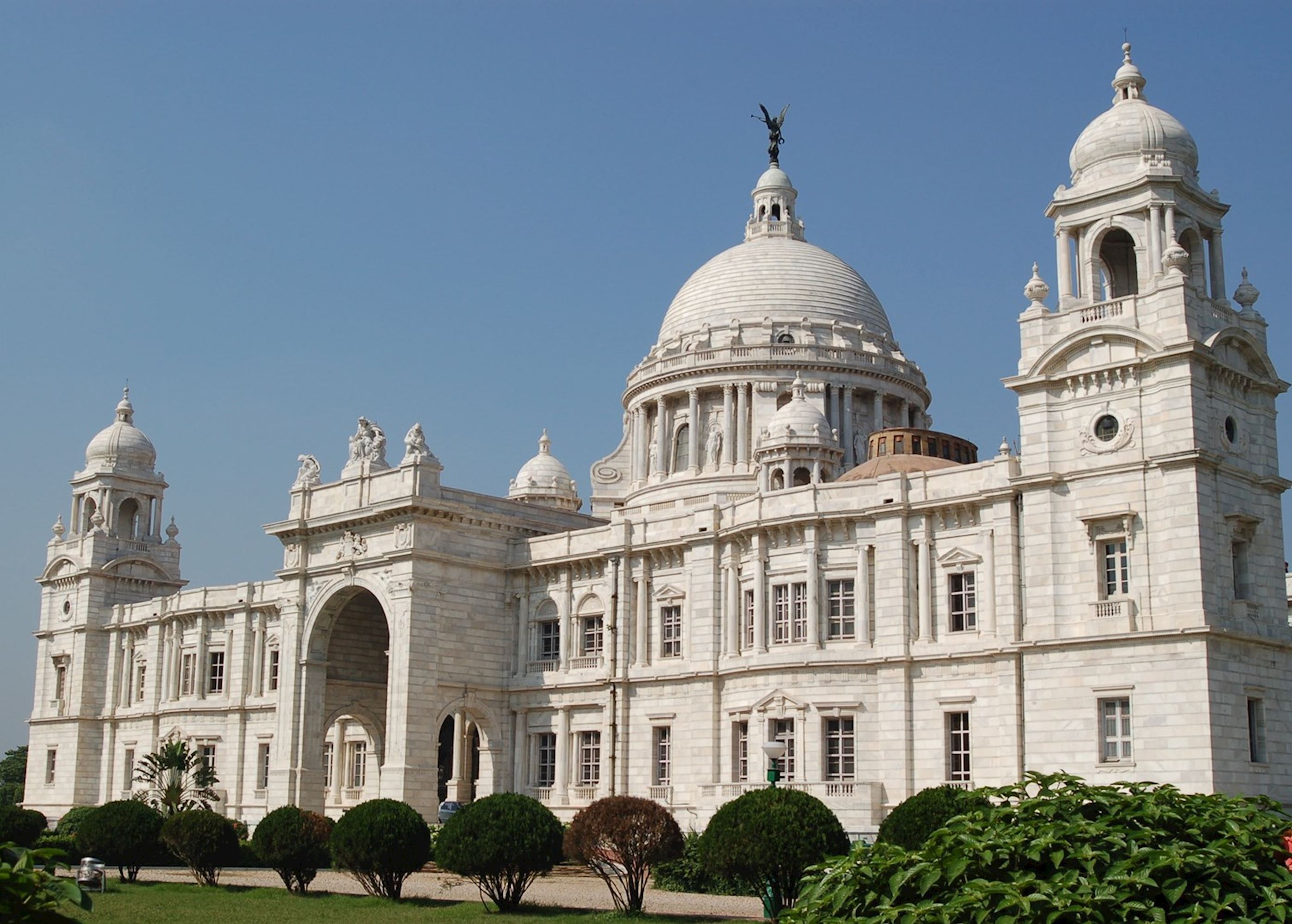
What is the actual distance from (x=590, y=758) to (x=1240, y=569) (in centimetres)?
2555

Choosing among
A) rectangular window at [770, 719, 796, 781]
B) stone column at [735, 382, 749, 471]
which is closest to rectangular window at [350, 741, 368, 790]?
stone column at [735, 382, 749, 471]

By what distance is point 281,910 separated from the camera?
33.0 m

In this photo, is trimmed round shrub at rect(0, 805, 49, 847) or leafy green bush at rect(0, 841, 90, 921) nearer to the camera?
leafy green bush at rect(0, 841, 90, 921)

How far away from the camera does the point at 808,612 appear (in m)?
49.0

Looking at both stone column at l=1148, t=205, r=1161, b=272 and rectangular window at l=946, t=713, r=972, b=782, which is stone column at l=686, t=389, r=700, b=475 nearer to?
rectangular window at l=946, t=713, r=972, b=782

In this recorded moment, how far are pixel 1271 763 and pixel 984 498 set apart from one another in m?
10.9

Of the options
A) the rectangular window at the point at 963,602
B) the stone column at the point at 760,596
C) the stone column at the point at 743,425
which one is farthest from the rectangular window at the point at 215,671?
the rectangular window at the point at 963,602

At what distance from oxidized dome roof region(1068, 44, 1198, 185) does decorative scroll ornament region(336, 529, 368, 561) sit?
101 feet

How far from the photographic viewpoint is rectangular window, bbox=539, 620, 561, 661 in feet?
193

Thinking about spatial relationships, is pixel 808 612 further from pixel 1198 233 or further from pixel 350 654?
pixel 350 654

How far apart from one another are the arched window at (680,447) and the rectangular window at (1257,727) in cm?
3660

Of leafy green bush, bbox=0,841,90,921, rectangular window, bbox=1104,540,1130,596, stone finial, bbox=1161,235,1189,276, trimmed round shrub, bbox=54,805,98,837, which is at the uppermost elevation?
stone finial, bbox=1161,235,1189,276

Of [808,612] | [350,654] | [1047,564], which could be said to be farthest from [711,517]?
[350,654]

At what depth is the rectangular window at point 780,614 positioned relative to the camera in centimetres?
5006
